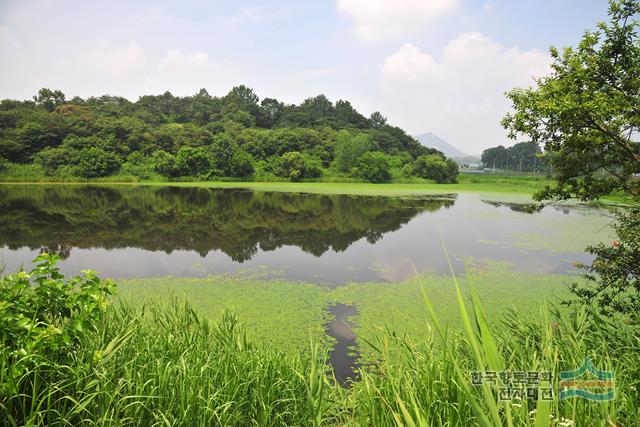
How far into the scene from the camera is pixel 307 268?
809cm

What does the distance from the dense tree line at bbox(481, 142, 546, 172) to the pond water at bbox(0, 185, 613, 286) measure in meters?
79.2

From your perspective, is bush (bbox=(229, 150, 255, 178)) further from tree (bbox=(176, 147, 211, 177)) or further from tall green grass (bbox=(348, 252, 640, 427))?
tall green grass (bbox=(348, 252, 640, 427))

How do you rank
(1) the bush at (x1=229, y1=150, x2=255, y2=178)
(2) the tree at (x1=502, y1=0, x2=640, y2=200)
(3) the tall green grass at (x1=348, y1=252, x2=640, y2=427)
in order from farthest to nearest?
(1) the bush at (x1=229, y1=150, x2=255, y2=178)
(2) the tree at (x1=502, y1=0, x2=640, y2=200)
(3) the tall green grass at (x1=348, y1=252, x2=640, y2=427)

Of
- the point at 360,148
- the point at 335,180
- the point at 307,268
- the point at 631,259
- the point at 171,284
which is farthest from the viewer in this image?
the point at 360,148

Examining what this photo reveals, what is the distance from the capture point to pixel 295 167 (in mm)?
37938

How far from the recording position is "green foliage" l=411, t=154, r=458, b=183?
144 ft

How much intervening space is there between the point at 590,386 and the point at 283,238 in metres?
9.64

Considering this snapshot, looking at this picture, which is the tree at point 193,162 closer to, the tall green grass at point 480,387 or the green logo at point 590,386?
the tall green grass at point 480,387

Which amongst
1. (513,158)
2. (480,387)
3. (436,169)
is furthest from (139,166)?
(513,158)

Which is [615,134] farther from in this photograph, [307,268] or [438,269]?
[307,268]

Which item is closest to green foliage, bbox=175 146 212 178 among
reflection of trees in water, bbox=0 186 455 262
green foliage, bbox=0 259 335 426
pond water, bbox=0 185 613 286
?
reflection of trees in water, bbox=0 186 455 262

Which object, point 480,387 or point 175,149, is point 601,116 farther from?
point 175,149

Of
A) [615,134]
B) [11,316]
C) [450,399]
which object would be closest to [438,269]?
[615,134]

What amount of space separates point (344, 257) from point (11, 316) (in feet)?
24.4
